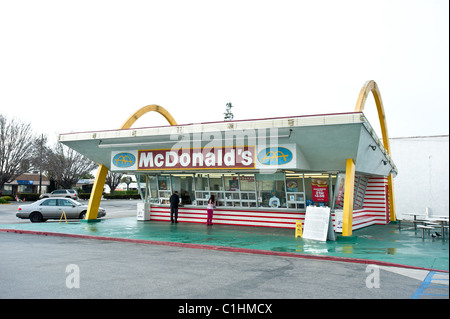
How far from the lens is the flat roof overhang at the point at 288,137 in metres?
13.0

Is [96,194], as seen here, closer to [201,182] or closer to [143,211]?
[143,211]

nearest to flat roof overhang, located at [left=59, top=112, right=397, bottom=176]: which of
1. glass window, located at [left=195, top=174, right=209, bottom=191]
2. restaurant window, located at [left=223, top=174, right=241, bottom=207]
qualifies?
glass window, located at [left=195, top=174, right=209, bottom=191]

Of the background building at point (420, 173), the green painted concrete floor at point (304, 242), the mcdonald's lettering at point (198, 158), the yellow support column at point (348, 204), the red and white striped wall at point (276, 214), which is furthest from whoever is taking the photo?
the background building at point (420, 173)

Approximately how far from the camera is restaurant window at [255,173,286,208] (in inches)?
698

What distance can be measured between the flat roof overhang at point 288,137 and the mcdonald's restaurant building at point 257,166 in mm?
37

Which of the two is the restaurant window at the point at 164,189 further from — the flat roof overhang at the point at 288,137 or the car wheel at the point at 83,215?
the car wheel at the point at 83,215

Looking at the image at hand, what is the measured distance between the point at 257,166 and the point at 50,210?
12523mm

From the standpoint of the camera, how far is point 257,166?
15.2 meters

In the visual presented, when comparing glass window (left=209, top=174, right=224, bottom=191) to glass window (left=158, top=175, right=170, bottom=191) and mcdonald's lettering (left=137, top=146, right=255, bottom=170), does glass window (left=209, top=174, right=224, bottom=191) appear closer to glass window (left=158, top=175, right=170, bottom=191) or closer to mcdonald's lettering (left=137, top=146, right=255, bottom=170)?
mcdonald's lettering (left=137, top=146, right=255, bottom=170)

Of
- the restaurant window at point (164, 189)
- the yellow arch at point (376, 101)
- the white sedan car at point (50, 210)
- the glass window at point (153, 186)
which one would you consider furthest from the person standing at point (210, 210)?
the yellow arch at point (376, 101)

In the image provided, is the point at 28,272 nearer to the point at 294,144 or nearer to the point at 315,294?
the point at 315,294

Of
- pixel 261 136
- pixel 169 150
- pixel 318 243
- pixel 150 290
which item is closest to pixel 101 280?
pixel 150 290

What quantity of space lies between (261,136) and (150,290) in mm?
9403
